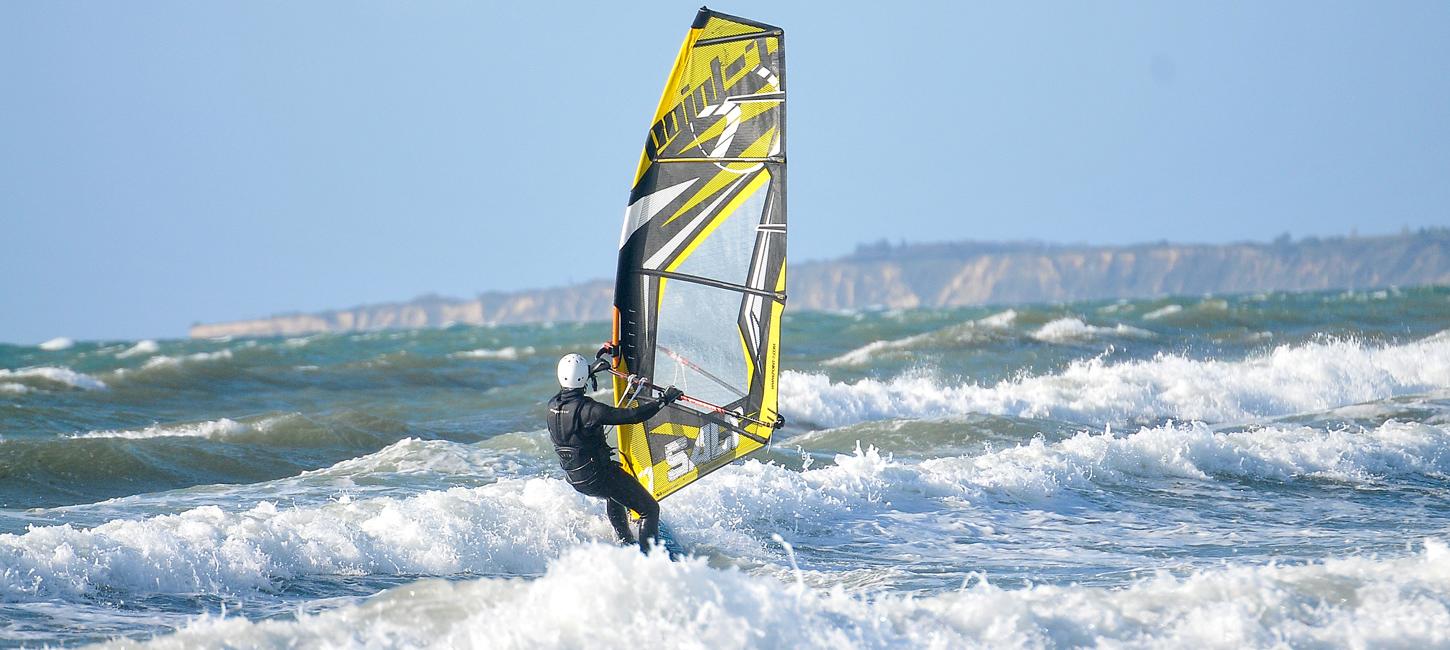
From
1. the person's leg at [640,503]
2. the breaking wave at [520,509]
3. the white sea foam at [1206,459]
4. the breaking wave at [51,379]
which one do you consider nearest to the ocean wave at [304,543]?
the breaking wave at [520,509]

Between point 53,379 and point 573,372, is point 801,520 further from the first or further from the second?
point 53,379

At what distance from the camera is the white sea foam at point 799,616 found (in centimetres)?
503

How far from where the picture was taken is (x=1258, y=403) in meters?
16.6

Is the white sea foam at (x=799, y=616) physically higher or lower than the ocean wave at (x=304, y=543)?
higher

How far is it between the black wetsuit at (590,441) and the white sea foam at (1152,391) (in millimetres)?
8740

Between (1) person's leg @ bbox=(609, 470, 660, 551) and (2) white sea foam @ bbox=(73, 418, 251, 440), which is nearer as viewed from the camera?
Result: (1) person's leg @ bbox=(609, 470, 660, 551)

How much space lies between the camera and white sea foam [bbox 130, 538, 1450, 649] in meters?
5.03

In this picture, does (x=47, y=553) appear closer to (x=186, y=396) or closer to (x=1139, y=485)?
(x=1139, y=485)

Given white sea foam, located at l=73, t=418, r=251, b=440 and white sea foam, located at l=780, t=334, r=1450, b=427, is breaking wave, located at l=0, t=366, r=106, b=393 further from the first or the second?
white sea foam, located at l=780, t=334, r=1450, b=427

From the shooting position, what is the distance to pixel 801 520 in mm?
8820

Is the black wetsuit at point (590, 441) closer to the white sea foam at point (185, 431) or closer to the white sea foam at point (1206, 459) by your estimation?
the white sea foam at point (1206, 459)

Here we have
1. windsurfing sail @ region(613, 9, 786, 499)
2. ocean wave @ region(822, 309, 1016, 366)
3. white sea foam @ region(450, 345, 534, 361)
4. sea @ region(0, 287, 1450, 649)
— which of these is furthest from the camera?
white sea foam @ region(450, 345, 534, 361)

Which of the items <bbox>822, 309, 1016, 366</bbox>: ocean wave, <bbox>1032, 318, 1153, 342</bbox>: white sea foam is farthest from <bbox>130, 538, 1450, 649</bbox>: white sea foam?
<bbox>1032, 318, 1153, 342</bbox>: white sea foam

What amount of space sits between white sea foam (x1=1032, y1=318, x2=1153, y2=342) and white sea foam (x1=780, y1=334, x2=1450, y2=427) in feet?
24.3
